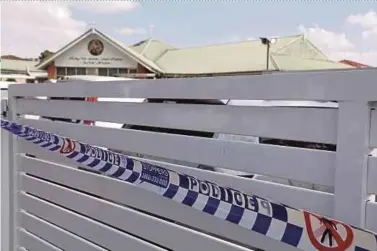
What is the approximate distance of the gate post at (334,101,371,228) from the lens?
148 cm

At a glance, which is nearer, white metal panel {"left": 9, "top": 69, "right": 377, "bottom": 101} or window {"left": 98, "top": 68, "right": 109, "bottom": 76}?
white metal panel {"left": 9, "top": 69, "right": 377, "bottom": 101}

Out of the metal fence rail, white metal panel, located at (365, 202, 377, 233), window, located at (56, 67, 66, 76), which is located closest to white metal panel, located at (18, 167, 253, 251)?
the metal fence rail

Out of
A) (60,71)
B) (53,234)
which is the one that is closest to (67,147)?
(53,234)

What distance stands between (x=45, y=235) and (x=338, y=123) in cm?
222

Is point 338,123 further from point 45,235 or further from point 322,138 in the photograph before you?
point 45,235

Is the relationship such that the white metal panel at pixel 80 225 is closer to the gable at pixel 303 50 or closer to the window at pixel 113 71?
the gable at pixel 303 50

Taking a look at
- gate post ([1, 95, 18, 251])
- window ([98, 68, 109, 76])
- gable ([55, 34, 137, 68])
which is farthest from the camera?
window ([98, 68, 109, 76])

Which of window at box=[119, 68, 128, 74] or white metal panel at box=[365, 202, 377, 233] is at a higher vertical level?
window at box=[119, 68, 128, 74]

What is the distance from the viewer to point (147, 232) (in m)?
2.29

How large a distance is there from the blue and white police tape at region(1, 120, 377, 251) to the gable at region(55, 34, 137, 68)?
28.5 meters

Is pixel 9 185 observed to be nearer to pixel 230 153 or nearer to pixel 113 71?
pixel 230 153

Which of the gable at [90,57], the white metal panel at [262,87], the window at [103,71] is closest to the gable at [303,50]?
the gable at [90,57]

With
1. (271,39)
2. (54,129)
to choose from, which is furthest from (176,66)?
(54,129)

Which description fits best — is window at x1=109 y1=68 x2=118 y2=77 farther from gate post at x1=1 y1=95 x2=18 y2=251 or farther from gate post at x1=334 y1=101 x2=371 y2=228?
gate post at x1=334 y1=101 x2=371 y2=228
